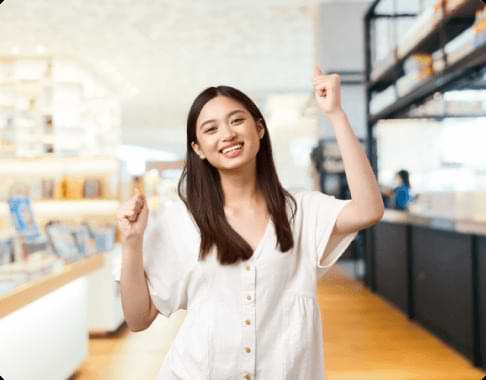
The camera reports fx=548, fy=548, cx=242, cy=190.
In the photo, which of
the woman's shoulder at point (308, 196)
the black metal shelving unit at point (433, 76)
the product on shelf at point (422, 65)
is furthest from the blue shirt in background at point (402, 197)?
the woman's shoulder at point (308, 196)

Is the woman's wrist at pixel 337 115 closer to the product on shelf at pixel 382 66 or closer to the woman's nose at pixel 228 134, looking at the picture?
the woman's nose at pixel 228 134

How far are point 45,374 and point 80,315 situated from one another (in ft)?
2.18

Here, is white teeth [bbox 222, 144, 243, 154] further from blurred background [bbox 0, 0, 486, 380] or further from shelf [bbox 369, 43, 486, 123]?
shelf [bbox 369, 43, 486, 123]

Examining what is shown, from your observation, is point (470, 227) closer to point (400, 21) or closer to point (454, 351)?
point (454, 351)

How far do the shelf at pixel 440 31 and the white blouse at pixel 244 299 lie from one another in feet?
9.84

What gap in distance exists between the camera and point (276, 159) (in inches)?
258

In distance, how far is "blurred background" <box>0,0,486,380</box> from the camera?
3225 mm

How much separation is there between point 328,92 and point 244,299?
0.48 meters

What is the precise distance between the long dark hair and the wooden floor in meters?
2.26

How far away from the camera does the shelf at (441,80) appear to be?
10.9ft

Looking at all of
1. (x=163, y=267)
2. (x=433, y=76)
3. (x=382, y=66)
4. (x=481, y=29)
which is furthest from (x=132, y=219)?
(x=382, y=66)

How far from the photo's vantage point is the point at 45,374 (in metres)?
2.73

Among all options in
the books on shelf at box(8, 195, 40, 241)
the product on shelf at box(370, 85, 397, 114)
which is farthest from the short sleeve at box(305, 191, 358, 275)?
the product on shelf at box(370, 85, 397, 114)

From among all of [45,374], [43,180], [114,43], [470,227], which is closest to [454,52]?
[470,227]
